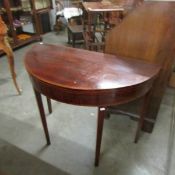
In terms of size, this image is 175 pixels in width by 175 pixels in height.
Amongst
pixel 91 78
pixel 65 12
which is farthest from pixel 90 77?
pixel 65 12

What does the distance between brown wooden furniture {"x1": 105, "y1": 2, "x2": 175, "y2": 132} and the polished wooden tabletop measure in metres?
0.14

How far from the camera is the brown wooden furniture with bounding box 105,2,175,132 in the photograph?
1040 mm

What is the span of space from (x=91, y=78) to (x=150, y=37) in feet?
1.68

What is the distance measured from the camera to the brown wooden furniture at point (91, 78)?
844 millimetres

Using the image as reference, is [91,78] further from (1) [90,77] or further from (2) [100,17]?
(2) [100,17]

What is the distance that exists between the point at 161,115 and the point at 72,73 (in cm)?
116

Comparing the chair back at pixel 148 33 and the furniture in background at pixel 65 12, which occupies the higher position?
the chair back at pixel 148 33

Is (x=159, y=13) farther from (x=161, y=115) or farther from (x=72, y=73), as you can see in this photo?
(x=161, y=115)

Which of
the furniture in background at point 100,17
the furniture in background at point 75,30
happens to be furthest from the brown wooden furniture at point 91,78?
the furniture in background at point 75,30

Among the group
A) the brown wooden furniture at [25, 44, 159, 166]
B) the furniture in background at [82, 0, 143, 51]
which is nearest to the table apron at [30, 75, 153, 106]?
the brown wooden furniture at [25, 44, 159, 166]

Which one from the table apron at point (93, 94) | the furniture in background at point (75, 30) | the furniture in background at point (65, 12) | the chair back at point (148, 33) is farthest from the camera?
the furniture in background at point (65, 12)

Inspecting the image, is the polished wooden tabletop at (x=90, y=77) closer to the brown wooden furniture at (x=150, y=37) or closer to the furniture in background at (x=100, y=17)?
the brown wooden furniture at (x=150, y=37)

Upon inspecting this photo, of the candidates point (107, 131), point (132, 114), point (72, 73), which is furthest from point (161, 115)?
point (72, 73)

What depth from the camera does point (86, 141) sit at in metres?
1.43
